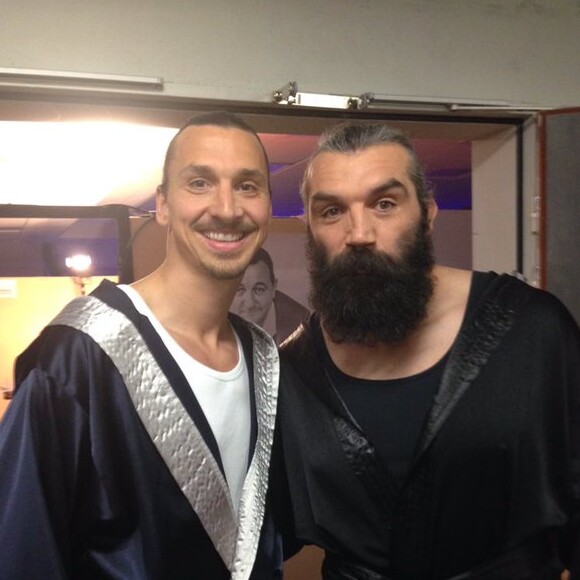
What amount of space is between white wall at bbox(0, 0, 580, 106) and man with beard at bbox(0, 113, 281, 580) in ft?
1.51

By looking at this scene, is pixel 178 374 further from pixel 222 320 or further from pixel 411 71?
pixel 411 71

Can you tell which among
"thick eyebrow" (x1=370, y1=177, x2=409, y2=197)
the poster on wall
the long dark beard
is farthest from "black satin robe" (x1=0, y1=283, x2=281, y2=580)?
the poster on wall

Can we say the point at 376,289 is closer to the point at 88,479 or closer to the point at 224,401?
the point at 224,401

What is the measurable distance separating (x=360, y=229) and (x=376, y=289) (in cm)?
13

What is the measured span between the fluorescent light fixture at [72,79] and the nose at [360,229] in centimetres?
62

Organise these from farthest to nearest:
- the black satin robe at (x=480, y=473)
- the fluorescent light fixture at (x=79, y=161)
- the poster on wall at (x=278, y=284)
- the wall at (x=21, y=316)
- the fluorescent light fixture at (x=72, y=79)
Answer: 1. the fluorescent light fixture at (x=79, y=161)
2. the poster on wall at (x=278, y=284)
3. the wall at (x=21, y=316)
4. the fluorescent light fixture at (x=72, y=79)
5. the black satin robe at (x=480, y=473)

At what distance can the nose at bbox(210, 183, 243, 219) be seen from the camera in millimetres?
1155

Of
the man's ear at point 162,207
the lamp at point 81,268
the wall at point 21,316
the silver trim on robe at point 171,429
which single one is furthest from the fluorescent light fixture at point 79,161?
the silver trim on robe at point 171,429

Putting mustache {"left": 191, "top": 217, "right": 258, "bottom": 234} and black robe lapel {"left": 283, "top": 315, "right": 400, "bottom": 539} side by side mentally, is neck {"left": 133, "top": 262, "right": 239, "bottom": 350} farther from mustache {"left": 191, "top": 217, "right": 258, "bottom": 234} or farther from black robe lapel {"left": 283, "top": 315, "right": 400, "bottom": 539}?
black robe lapel {"left": 283, "top": 315, "right": 400, "bottom": 539}

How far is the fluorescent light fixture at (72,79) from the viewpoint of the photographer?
1.47 m

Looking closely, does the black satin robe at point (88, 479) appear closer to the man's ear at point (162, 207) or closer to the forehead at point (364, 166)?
the man's ear at point (162, 207)

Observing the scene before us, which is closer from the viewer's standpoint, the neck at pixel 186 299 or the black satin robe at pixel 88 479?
the black satin robe at pixel 88 479

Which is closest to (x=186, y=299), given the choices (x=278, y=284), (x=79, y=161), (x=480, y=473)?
(x=480, y=473)

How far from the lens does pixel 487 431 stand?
3.96 feet
